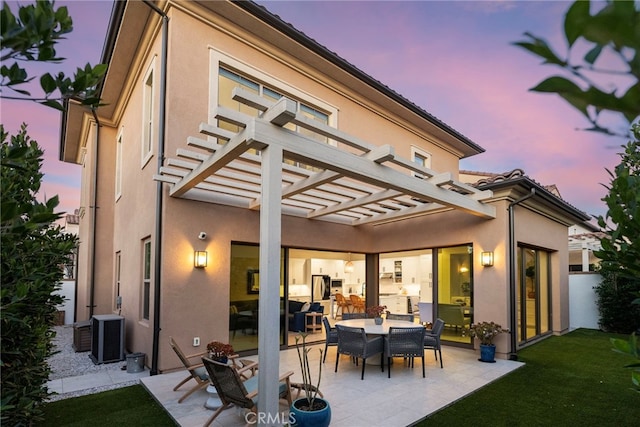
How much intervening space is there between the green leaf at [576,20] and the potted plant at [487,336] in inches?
334

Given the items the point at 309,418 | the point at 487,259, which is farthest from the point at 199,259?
the point at 487,259

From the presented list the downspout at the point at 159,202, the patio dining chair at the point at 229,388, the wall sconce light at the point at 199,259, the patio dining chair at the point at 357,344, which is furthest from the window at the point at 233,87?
the patio dining chair at the point at 229,388

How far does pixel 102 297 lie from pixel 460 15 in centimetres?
1197

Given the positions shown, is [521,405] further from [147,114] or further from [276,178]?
[147,114]

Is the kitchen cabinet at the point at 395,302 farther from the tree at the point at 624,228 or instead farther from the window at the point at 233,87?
the tree at the point at 624,228

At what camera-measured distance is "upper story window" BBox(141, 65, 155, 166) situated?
8.27m

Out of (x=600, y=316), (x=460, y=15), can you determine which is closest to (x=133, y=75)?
(x=460, y=15)

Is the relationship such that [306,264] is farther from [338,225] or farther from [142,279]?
[142,279]

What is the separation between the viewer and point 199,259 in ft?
24.1

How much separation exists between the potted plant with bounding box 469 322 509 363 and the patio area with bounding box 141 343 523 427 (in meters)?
0.19

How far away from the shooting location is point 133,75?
9.44 m

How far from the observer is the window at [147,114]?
8.34m

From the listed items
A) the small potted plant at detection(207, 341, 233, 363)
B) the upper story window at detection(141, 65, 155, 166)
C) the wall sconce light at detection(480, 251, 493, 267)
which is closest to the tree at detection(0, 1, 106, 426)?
the small potted plant at detection(207, 341, 233, 363)

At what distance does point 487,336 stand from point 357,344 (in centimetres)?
302
